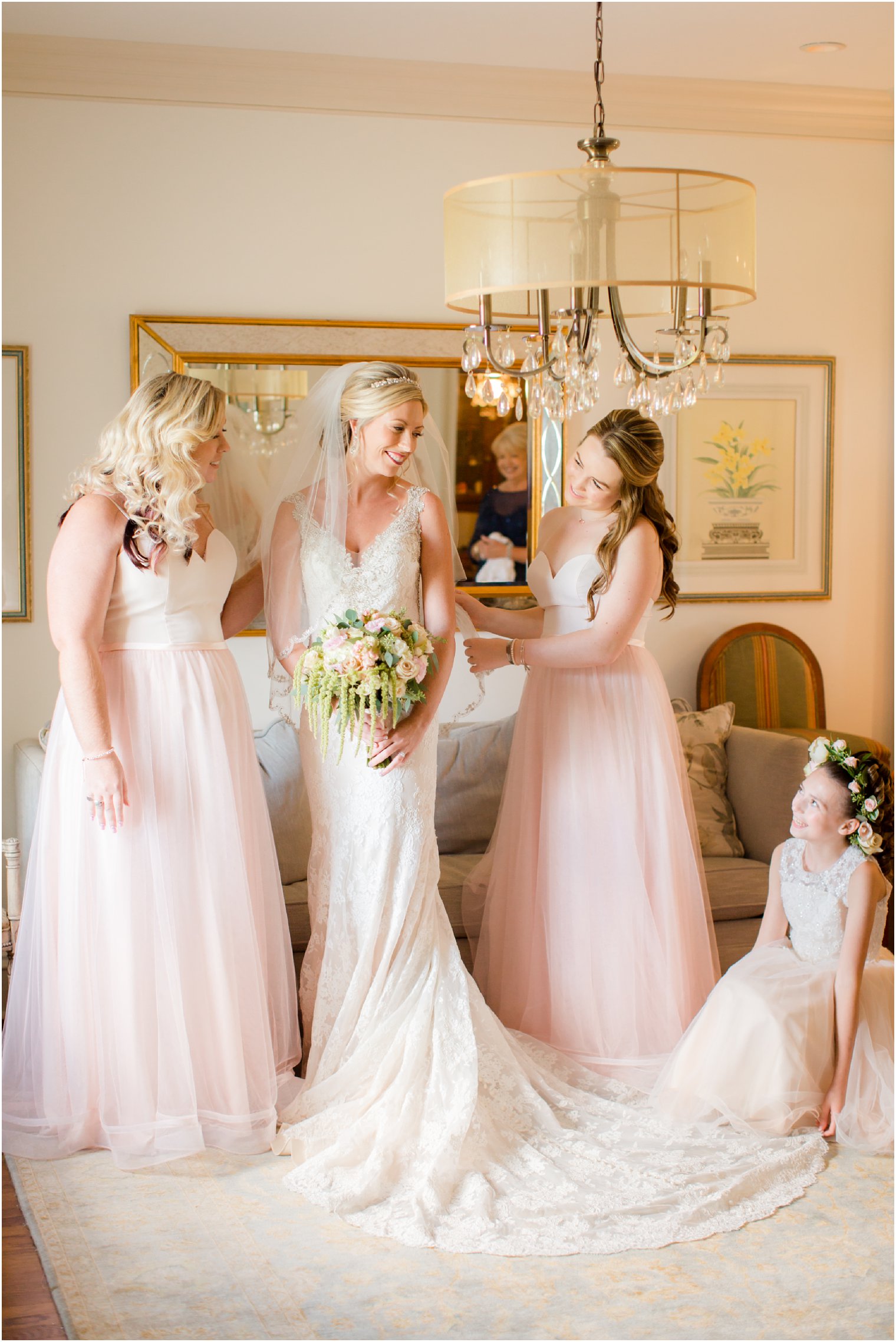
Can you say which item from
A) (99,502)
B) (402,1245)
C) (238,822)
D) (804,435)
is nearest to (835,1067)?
(402,1245)

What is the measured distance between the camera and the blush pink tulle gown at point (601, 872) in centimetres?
336

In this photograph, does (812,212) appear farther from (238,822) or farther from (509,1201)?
(509,1201)

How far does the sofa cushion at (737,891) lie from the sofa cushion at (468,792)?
76 centimetres

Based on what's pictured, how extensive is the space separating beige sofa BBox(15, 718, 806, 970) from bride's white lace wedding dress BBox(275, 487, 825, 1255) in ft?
2.21

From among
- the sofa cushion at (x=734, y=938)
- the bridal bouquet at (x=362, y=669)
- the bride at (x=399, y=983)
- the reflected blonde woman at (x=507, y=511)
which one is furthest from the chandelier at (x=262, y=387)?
the sofa cushion at (x=734, y=938)

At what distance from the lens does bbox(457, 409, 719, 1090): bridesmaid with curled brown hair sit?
3.35 metres

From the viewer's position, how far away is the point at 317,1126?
2957mm

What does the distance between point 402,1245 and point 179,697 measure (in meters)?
1.31

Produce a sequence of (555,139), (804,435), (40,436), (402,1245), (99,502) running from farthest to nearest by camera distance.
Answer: (804,435)
(555,139)
(40,436)
(99,502)
(402,1245)

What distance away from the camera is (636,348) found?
8.79 ft

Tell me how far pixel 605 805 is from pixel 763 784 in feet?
3.84

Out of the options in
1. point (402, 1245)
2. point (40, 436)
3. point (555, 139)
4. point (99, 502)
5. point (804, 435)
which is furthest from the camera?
point (804, 435)

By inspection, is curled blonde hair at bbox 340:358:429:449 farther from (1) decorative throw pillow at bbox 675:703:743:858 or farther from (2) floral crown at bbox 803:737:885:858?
(1) decorative throw pillow at bbox 675:703:743:858

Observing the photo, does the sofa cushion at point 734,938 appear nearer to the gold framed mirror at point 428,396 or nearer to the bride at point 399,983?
the bride at point 399,983
